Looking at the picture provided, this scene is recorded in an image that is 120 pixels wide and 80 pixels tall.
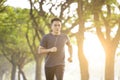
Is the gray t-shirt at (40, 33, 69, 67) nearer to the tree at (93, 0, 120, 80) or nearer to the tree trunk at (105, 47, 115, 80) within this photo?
the tree at (93, 0, 120, 80)

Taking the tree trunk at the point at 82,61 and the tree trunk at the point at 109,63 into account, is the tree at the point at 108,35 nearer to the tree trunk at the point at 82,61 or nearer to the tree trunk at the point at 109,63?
the tree trunk at the point at 109,63

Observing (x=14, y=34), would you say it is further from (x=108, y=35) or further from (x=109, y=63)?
(x=109, y=63)

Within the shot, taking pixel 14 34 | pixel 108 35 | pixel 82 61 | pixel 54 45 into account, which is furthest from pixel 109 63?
pixel 14 34

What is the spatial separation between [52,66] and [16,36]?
28531 millimetres

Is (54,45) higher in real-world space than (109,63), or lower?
higher

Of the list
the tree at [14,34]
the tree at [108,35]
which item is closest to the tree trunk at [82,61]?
the tree at [108,35]

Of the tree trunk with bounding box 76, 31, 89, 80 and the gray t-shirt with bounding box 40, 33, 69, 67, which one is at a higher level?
the gray t-shirt with bounding box 40, 33, 69, 67

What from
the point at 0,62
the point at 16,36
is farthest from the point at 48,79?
the point at 0,62

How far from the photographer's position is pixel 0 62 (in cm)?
5294

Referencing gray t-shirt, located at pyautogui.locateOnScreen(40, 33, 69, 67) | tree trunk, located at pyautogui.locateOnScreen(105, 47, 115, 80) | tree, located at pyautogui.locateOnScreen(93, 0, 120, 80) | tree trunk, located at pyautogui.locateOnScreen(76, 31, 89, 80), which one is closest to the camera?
gray t-shirt, located at pyautogui.locateOnScreen(40, 33, 69, 67)

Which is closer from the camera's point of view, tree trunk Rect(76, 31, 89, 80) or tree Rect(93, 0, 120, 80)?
tree trunk Rect(76, 31, 89, 80)

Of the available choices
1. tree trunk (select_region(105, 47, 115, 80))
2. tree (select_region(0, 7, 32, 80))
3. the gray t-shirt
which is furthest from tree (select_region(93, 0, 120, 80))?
the gray t-shirt

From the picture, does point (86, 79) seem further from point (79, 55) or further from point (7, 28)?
point (7, 28)

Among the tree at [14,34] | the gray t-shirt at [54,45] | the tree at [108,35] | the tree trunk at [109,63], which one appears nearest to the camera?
the gray t-shirt at [54,45]
